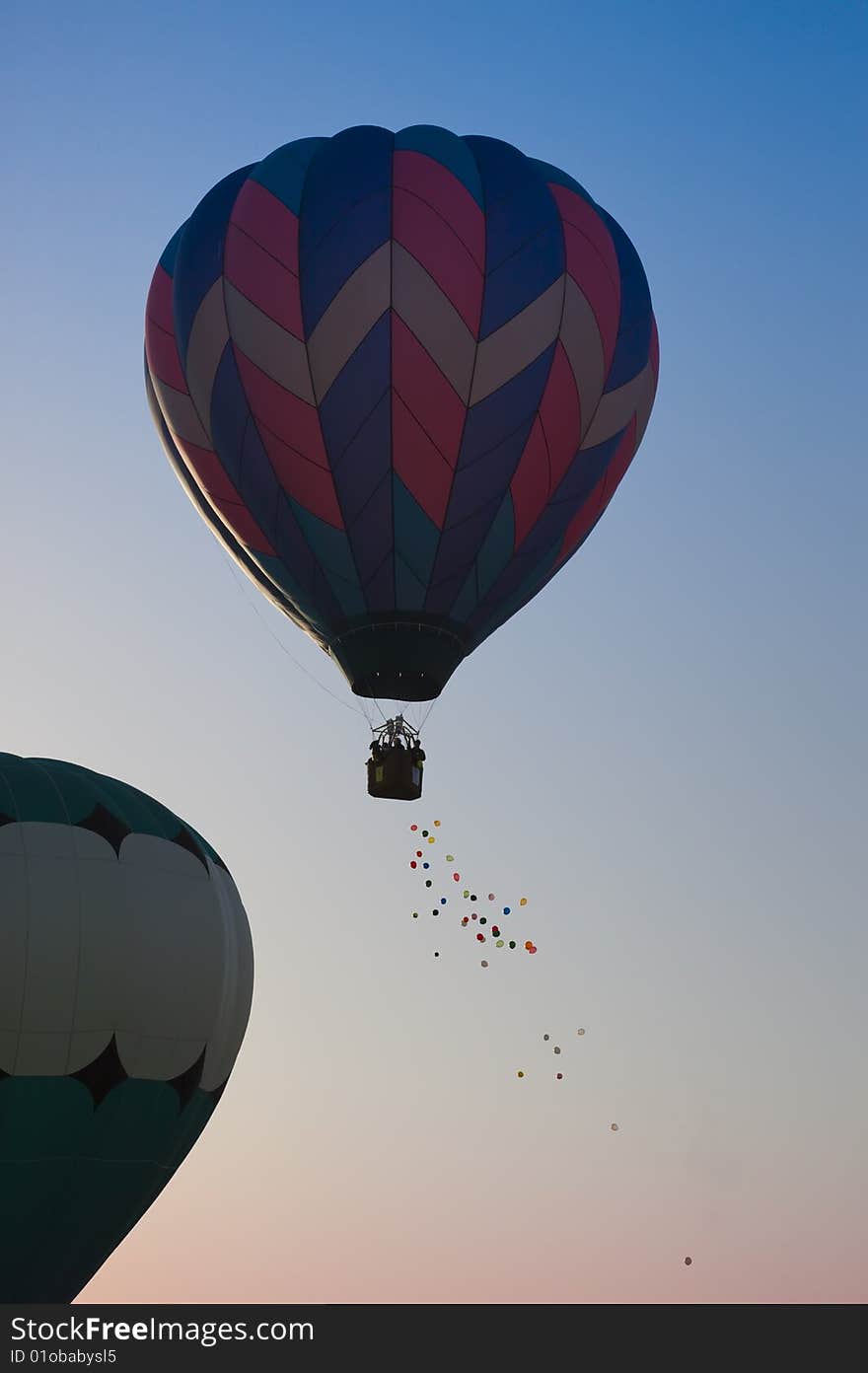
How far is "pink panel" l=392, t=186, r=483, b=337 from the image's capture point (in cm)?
2238

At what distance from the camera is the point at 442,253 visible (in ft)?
73.6

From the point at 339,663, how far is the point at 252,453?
2033mm

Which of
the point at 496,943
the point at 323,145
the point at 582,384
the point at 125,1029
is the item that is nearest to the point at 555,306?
the point at 582,384

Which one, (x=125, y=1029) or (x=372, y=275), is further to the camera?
(x=372, y=275)

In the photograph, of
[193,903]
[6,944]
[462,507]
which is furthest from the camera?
[462,507]

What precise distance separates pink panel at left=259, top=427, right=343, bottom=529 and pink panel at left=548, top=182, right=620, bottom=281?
10.8 feet

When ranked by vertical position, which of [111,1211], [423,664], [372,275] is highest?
[372,275]

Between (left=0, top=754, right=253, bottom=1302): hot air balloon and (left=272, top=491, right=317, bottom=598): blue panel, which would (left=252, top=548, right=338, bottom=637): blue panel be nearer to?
(left=272, top=491, right=317, bottom=598): blue panel

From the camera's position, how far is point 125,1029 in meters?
20.2

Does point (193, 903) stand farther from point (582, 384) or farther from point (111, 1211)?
point (582, 384)

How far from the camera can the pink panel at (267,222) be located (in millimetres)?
22578

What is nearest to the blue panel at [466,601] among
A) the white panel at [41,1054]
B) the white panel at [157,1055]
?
the white panel at [157,1055]

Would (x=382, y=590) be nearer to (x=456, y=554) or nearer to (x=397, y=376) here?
(x=456, y=554)

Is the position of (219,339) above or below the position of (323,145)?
below
